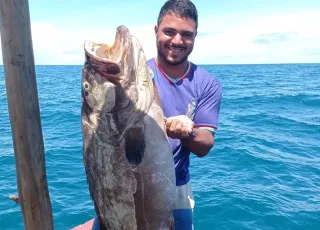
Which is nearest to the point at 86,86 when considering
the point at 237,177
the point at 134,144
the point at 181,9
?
the point at 134,144

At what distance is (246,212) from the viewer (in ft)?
29.3

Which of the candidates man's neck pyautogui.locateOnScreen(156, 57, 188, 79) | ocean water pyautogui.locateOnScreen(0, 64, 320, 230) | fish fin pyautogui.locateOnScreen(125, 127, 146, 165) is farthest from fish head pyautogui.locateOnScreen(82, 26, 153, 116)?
ocean water pyautogui.locateOnScreen(0, 64, 320, 230)

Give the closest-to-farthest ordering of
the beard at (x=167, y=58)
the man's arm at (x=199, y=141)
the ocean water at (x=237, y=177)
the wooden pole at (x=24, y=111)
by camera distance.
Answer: the wooden pole at (x=24, y=111) → the man's arm at (x=199, y=141) → the beard at (x=167, y=58) → the ocean water at (x=237, y=177)

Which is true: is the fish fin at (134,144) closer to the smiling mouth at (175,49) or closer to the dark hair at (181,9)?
the smiling mouth at (175,49)

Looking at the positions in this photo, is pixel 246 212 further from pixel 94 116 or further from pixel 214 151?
pixel 94 116

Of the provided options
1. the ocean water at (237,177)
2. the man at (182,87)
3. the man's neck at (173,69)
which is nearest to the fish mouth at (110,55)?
the man at (182,87)

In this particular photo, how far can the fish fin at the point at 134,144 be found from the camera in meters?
2.78

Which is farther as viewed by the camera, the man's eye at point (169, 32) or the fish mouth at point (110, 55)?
the man's eye at point (169, 32)

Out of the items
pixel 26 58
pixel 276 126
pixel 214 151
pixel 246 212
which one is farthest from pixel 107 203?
pixel 276 126

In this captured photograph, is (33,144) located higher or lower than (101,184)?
higher

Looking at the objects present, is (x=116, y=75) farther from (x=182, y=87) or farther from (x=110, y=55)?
(x=182, y=87)

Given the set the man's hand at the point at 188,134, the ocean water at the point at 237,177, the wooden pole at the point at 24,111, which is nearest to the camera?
the wooden pole at the point at 24,111

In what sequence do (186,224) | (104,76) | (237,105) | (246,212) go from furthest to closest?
(237,105) < (246,212) < (186,224) < (104,76)

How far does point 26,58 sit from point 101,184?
1.11m
